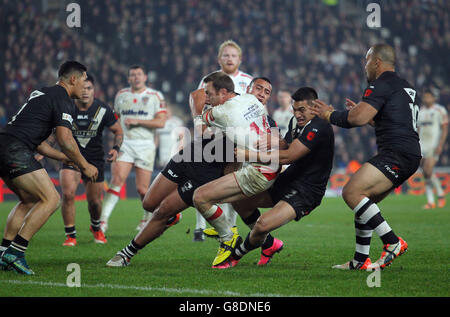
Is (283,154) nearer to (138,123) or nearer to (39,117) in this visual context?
Answer: (39,117)

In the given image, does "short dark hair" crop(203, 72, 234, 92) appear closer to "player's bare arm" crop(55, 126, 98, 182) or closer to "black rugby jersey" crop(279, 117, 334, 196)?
"black rugby jersey" crop(279, 117, 334, 196)

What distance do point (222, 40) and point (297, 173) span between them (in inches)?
725

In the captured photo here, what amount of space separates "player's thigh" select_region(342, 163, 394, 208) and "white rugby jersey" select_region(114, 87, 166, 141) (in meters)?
5.60

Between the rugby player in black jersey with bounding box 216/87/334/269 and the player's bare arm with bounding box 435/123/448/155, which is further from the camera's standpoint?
the player's bare arm with bounding box 435/123/448/155

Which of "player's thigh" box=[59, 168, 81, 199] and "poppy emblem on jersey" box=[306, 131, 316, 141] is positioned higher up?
"poppy emblem on jersey" box=[306, 131, 316, 141]

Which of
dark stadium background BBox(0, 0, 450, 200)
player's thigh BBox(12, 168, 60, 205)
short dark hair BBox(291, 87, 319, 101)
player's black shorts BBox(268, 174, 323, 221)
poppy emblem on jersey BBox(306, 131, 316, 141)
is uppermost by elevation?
dark stadium background BBox(0, 0, 450, 200)

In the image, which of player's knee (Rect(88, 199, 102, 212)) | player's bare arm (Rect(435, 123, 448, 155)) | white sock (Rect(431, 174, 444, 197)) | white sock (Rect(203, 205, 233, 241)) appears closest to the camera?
white sock (Rect(203, 205, 233, 241))

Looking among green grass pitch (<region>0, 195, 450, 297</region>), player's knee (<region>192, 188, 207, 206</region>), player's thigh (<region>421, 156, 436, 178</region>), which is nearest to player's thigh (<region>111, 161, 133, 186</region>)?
green grass pitch (<region>0, 195, 450, 297</region>)

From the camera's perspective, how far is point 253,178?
264 inches

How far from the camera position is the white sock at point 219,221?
269 inches

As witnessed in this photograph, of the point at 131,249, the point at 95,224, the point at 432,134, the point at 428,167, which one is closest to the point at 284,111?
the point at 428,167

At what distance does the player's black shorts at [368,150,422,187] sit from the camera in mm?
6590

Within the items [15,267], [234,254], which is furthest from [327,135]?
[15,267]
